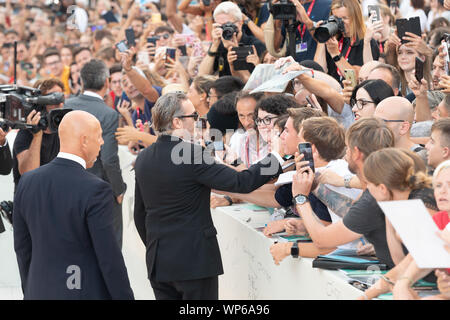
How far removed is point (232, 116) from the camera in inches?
215

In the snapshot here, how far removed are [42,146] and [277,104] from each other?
192 centimetres

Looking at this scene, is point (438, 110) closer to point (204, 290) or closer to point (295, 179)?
point (295, 179)

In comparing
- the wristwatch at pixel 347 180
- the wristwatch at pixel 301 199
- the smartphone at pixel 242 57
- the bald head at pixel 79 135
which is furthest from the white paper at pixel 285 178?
the smartphone at pixel 242 57

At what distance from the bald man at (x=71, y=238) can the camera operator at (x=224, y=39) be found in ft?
9.74

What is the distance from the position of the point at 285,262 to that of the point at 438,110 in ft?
4.46

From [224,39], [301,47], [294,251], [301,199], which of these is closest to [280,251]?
[294,251]

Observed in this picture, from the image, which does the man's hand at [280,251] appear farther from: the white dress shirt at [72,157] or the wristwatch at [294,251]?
the white dress shirt at [72,157]

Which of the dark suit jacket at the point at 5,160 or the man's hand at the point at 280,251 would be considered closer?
the man's hand at the point at 280,251

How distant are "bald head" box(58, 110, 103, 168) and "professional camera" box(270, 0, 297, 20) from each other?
2330mm

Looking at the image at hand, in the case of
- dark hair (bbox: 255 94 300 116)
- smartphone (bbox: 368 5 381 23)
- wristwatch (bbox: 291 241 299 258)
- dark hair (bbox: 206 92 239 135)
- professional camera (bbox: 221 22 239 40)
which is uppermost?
smartphone (bbox: 368 5 381 23)

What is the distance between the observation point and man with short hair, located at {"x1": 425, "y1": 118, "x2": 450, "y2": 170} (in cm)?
321

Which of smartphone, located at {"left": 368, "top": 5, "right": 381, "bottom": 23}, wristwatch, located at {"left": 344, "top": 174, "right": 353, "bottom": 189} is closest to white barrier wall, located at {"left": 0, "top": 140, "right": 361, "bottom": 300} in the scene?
wristwatch, located at {"left": 344, "top": 174, "right": 353, "bottom": 189}

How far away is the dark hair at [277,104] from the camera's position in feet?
14.4

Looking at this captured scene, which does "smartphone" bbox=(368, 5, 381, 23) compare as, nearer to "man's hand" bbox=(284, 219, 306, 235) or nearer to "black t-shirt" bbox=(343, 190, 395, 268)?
"man's hand" bbox=(284, 219, 306, 235)
